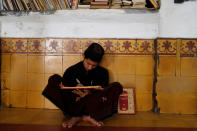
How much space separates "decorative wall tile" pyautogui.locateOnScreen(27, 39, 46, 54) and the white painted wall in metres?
0.08

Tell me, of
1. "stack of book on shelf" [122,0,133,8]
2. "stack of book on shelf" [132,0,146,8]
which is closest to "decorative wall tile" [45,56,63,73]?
"stack of book on shelf" [122,0,133,8]

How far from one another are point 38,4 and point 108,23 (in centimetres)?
102

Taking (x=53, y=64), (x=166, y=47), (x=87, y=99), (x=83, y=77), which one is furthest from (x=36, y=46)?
(x=166, y=47)

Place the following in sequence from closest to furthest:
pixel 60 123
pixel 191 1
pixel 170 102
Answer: pixel 60 123, pixel 170 102, pixel 191 1

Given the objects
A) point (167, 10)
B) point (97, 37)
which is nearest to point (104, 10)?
point (97, 37)

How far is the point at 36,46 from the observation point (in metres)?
2.25

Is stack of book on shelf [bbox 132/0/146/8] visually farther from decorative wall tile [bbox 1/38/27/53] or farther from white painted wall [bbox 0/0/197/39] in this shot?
decorative wall tile [bbox 1/38/27/53]

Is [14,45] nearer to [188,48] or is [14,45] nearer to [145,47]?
[145,47]

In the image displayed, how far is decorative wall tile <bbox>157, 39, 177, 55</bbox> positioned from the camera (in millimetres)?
2105

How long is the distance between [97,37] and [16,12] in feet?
4.00

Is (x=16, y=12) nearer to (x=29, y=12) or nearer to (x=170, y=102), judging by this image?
(x=29, y=12)

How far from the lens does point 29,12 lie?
2.27 m

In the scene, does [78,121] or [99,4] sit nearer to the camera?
[78,121]

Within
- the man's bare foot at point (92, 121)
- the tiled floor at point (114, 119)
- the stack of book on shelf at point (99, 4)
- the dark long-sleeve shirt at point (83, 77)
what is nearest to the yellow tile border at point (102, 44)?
the dark long-sleeve shirt at point (83, 77)
